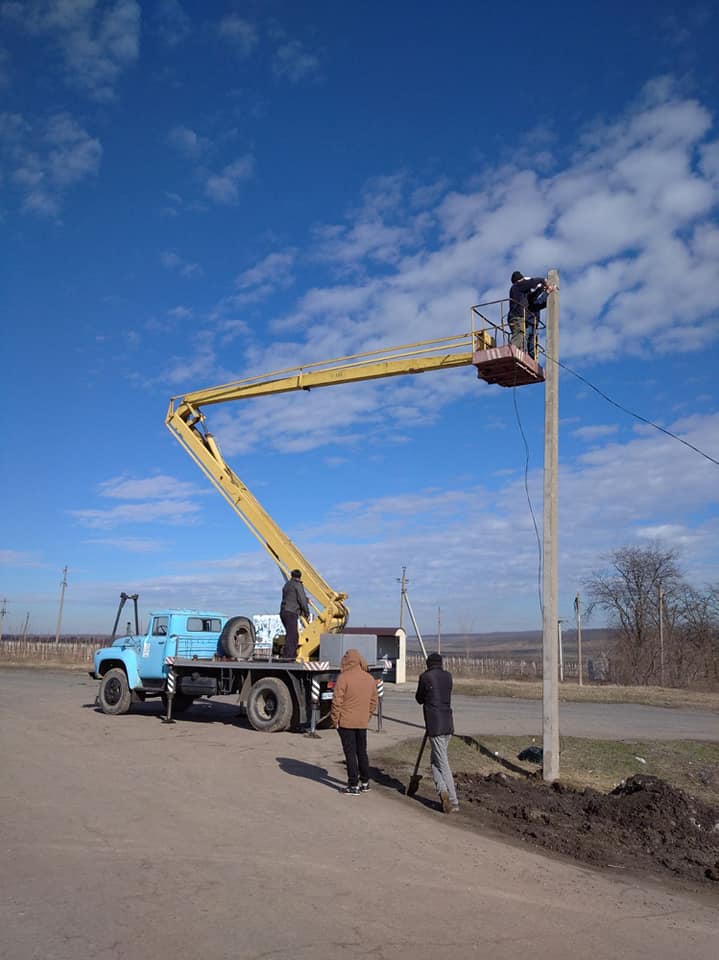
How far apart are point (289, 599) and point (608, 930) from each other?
34.5 feet

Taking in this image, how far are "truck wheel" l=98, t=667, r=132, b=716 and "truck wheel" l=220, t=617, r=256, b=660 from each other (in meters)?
2.45

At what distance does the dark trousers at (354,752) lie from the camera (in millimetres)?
9047

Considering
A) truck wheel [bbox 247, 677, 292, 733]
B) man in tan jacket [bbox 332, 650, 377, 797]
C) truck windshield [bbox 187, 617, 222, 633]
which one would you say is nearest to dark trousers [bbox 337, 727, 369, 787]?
man in tan jacket [bbox 332, 650, 377, 797]

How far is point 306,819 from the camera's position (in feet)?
26.2

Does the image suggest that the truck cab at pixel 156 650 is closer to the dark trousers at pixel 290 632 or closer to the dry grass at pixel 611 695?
the dark trousers at pixel 290 632

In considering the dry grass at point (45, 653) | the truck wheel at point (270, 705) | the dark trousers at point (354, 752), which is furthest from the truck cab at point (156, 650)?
the dry grass at point (45, 653)

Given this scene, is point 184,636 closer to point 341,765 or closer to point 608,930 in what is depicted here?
point 341,765

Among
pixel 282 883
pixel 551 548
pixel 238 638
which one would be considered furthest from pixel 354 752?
pixel 238 638

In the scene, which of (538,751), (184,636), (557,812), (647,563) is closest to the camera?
(557,812)

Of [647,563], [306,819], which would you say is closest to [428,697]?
[306,819]

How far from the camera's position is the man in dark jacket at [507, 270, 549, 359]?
12258 mm

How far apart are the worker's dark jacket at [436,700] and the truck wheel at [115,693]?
32.8ft

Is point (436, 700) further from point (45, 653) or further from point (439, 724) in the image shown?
point (45, 653)

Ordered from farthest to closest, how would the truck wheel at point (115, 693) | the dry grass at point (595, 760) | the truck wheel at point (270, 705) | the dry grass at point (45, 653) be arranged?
the dry grass at point (45, 653)
the truck wheel at point (115, 693)
the truck wheel at point (270, 705)
the dry grass at point (595, 760)
